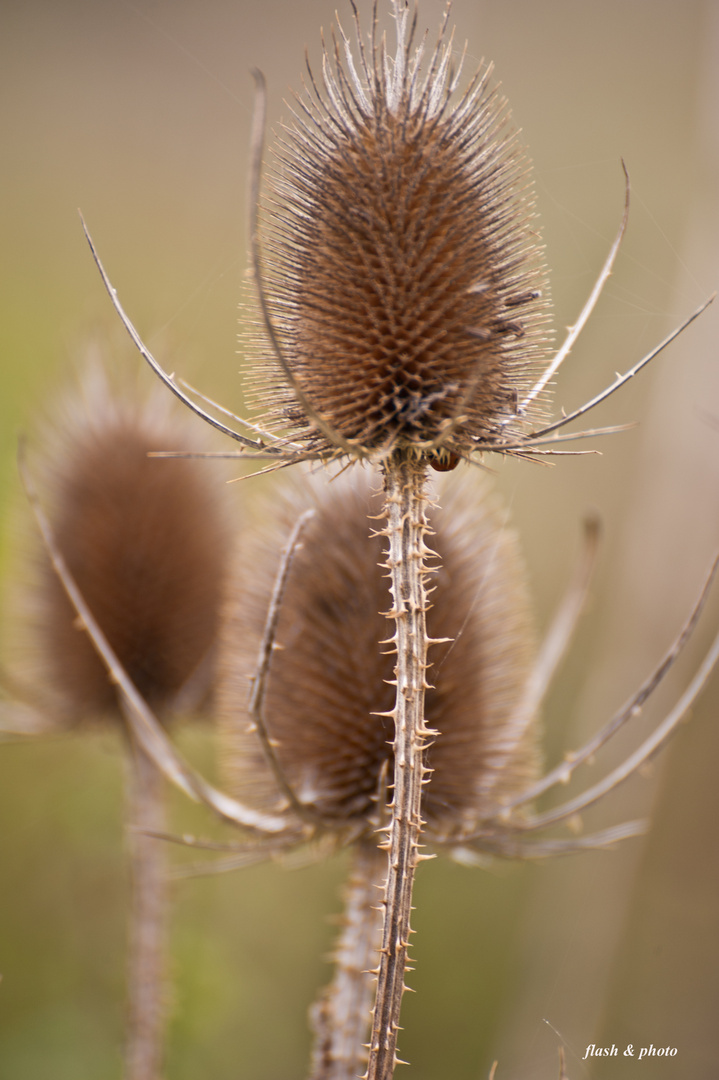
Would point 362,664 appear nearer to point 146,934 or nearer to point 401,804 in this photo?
point 401,804

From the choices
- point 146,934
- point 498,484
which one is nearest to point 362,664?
point 146,934

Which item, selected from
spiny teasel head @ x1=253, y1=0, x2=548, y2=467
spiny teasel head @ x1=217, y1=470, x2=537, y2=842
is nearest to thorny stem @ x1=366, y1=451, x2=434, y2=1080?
spiny teasel head @ x1=253, y1=0, x2=548, y2=467

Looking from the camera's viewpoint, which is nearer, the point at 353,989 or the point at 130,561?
the point at 353,989

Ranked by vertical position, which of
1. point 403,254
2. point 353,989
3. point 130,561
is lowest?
point 353,989

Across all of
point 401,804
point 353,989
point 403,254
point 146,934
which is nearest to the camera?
point 401,804

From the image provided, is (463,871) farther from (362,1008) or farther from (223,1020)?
(362,1008)

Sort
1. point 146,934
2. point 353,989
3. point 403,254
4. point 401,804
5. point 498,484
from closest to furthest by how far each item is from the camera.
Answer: point 401,804 < point 403,254 < point 353,989 < point 146,934 < point 498,484

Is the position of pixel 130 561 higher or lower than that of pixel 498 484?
lower

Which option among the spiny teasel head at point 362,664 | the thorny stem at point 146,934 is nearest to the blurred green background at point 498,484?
the thorny stem at point 146,934
